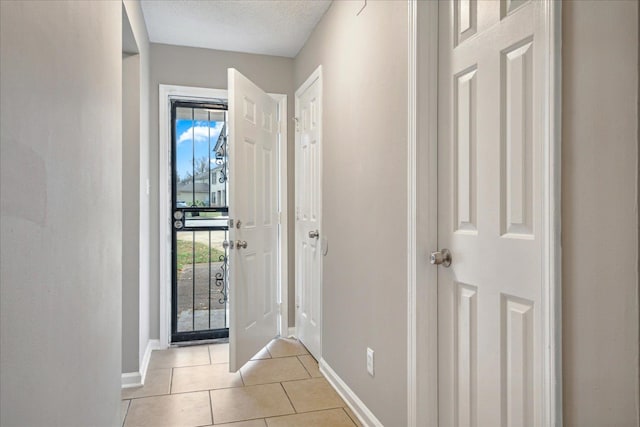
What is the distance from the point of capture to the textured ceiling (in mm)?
2839

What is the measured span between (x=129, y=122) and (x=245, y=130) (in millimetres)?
742

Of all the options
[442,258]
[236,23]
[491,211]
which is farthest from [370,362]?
[236,23]

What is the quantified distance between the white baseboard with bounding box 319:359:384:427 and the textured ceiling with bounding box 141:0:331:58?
2.37 metres

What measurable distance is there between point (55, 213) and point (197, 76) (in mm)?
2762

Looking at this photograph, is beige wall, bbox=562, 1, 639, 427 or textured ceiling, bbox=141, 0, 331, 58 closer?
beige wall, bbox=562, 1, 639, 427

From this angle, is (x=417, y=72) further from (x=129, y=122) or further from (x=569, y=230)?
(x=129, y=122)

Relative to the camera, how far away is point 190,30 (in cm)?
321

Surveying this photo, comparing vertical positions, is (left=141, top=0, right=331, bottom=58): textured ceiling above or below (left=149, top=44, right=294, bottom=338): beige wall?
above

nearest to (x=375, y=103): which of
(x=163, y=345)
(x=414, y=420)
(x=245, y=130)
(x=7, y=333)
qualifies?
(x=245, y=130)

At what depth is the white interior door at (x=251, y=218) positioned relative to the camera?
2.84 meters

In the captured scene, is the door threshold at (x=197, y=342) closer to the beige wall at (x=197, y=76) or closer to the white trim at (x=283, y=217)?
the beige wall at (x=197, y=76)

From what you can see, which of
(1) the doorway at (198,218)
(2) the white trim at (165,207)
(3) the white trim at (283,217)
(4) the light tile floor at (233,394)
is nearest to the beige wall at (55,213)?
(4) the light tile floor at (233,394)

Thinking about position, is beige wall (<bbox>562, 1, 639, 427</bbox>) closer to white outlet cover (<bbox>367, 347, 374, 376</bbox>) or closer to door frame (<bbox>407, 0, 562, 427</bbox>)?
door frame (<bbox>407, 0, 562, 427</bbox>)

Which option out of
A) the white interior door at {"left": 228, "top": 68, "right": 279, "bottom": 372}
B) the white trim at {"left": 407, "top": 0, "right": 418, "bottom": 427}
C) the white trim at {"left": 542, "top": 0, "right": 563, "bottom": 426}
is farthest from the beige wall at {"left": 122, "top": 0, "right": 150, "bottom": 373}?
the white trim at {"left": 542, "top": 0, "right": 563, "bottom": 426}
